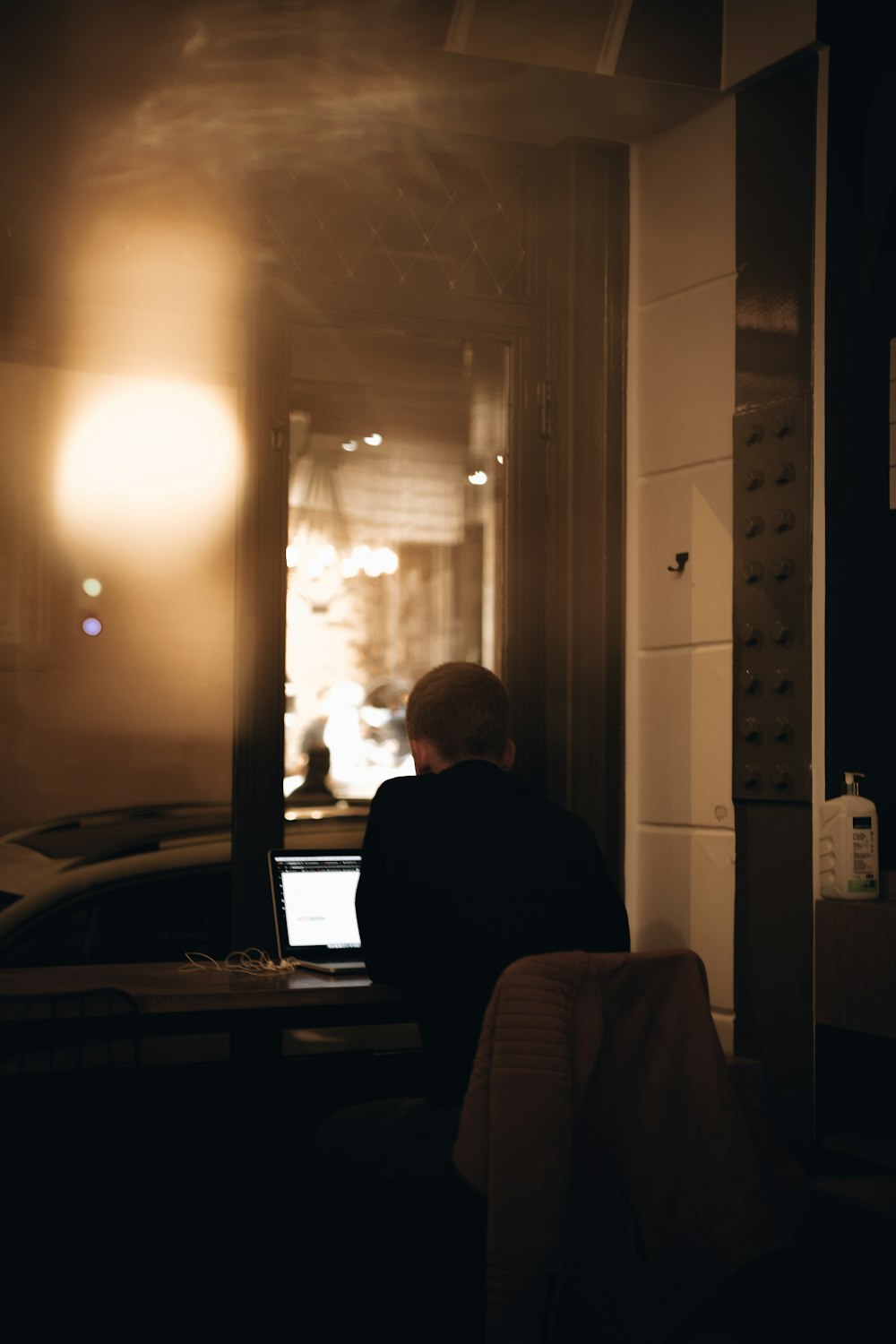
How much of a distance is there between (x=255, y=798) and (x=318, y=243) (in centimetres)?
151

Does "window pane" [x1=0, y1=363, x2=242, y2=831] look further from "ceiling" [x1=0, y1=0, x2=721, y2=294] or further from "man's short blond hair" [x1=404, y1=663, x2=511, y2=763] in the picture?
"man's short blond hair" [x1=404, y1=663, x2=511, y2=763]

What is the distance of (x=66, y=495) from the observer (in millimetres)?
3209

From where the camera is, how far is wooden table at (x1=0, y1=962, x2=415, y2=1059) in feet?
8.09

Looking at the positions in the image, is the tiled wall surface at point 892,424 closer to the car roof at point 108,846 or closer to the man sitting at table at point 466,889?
the man sitting at table at point 466,889

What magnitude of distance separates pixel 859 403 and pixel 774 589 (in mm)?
488

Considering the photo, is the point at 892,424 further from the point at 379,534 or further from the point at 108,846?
the point at 379,534

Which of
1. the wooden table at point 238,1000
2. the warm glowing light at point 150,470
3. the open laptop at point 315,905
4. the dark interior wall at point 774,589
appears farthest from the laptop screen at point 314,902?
the dark interior wall at point 774,589

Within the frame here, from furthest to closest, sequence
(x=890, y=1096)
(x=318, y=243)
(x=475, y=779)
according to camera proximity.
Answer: (x=318, y=243) → (x=890, y=1096) → (x=475, y=779)

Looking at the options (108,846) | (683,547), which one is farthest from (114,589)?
(683,547)

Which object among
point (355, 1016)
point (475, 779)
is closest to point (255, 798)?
point (355, 1016)

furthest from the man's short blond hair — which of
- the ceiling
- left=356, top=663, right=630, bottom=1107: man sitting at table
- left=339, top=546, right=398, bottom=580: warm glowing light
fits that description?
left=339, top=546, right=398, bottom=580: warm glowing light

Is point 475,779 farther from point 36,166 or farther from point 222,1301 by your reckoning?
point 36,166

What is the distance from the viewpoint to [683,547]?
345 centimetres

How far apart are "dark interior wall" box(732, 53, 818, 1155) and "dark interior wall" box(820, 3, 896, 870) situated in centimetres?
6
